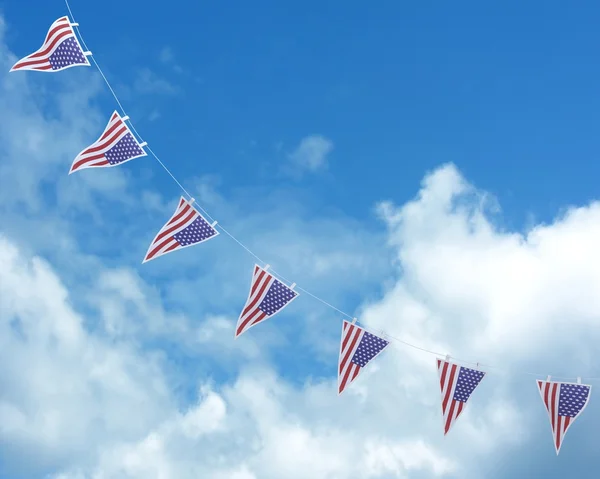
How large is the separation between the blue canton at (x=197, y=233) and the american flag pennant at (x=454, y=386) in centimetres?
746

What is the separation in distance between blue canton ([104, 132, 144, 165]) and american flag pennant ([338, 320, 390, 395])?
7453 mm

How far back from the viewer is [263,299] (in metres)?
18.7

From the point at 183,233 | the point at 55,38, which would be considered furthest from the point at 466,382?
the point at 55,38

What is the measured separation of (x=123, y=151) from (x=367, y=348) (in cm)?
864

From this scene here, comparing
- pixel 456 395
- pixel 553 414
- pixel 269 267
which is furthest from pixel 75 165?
pixel 553 414

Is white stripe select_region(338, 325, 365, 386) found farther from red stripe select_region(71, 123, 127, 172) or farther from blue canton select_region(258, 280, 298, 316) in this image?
red stripe select_region(71, 123, 127, 172)

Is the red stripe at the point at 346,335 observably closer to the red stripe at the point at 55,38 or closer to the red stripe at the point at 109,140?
the red stripe at the point at 109,140

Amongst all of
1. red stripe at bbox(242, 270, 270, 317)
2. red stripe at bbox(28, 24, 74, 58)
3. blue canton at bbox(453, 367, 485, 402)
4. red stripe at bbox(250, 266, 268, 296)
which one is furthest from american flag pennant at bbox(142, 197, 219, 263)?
blue canton at bbox(453, 367, 485, 402)

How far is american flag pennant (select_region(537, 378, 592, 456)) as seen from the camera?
18.7m

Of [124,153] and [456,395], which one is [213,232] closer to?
[124,153]

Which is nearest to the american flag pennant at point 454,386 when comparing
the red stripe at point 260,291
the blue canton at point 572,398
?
the blue canton at point 572,398

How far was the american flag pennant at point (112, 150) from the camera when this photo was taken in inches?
702

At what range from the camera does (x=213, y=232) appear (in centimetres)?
1812

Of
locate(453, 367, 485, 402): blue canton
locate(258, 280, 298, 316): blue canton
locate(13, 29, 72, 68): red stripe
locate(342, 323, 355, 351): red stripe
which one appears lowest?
locate(453, 367, 485, 402): blue canton
